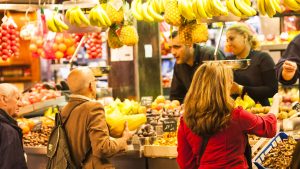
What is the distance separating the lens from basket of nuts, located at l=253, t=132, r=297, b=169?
4543mm

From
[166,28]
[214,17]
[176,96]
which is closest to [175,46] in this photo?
[176,96]

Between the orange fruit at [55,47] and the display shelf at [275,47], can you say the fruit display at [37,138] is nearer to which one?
the orange fruit at [55,47]

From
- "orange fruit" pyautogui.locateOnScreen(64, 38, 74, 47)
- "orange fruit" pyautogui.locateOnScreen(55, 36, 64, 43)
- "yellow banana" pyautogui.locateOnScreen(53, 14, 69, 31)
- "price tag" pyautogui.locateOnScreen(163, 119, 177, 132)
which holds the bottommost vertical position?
"price tag" pyautogui.locateOnScreen(163, 119, 177, 132)

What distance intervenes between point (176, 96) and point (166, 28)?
2614 millimetres

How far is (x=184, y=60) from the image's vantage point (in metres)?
6.99

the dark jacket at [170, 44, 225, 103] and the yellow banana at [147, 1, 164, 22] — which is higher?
the yellow banana at [147, 1, 164, 22]

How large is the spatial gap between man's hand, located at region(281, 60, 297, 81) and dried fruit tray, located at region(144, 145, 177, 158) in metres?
1.54

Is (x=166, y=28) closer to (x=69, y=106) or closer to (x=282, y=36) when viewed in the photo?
(x=282, y=36)

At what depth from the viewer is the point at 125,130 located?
5387 millimetres

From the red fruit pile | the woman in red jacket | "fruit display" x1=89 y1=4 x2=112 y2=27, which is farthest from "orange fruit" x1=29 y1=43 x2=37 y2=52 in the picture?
the woman in red jacket

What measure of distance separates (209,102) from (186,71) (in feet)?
10.2

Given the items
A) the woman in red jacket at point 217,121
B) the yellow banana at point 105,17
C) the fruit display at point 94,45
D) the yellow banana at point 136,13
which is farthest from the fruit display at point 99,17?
the fruit display at point 94,45

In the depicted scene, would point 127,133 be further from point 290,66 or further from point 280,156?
point 290,66

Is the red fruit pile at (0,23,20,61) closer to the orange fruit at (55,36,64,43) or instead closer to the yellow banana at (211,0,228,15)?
the orange fruit at (55,36,64,43)
